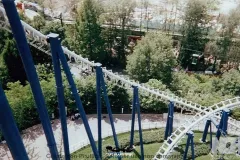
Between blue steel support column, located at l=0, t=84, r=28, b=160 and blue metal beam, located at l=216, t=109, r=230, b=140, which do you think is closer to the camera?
blue steel support column, located at l=0, t=84, r=28, b=160

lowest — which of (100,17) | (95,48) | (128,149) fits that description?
(128,149)

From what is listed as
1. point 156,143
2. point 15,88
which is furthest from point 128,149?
point 15,88

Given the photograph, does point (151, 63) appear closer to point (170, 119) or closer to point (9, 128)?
point (170, 119)

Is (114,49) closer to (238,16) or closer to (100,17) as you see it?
(100,17)

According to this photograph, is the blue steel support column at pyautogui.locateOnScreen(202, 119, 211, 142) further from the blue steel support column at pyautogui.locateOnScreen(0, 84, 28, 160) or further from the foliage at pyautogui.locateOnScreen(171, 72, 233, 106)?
the blue steel support column at pyautogui.locateOnScreen(0, 84, 28, 160)

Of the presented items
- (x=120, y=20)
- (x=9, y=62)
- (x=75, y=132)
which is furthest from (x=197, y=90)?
(x=9, y=62)

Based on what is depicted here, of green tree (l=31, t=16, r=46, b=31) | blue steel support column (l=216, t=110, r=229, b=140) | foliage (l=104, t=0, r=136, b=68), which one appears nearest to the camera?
blue steel support column (l=216, t=110, r=229, b=140)

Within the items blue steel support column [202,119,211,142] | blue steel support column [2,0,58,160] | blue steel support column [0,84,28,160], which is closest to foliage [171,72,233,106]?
blue steel support column [202,119,211,142]
